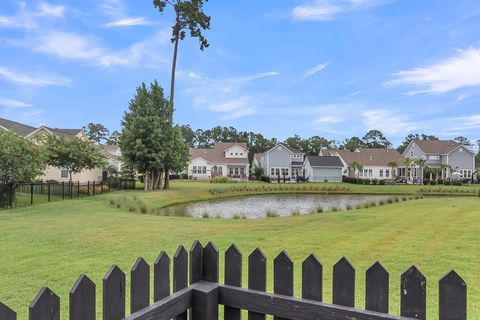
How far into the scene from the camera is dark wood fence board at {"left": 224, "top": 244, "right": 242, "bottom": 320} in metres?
1.99

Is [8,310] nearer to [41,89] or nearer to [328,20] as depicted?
[328,20]

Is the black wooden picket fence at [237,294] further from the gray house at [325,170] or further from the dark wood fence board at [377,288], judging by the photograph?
the gray house at [325,170]

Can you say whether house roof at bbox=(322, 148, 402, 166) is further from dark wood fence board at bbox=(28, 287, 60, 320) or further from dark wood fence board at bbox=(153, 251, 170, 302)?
dark wood fence board at bbox=(28, 287, 60, 320)

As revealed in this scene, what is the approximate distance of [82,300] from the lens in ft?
4.76

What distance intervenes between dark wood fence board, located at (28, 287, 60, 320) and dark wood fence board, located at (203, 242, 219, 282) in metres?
0.89

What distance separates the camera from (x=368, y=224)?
35.7 ft

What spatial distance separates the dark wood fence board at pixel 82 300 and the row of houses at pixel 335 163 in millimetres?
52457

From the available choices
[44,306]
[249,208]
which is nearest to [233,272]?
[44,306]

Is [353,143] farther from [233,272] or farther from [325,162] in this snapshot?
[233,272]

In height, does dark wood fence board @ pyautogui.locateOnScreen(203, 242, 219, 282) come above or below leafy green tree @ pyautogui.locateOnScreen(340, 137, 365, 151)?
below

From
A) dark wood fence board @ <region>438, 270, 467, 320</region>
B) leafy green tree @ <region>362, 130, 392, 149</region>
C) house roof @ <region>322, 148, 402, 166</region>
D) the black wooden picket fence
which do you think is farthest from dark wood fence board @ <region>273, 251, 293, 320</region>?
leafy green tree @ <region>362, 130, 392, 149</region>

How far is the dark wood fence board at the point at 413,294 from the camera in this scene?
158cm

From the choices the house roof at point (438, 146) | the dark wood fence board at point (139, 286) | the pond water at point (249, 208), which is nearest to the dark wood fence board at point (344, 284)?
the dark wood fence board at point (139, 286)

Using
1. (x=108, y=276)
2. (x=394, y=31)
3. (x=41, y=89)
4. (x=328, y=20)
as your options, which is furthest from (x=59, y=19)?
(x=108, y=276)
